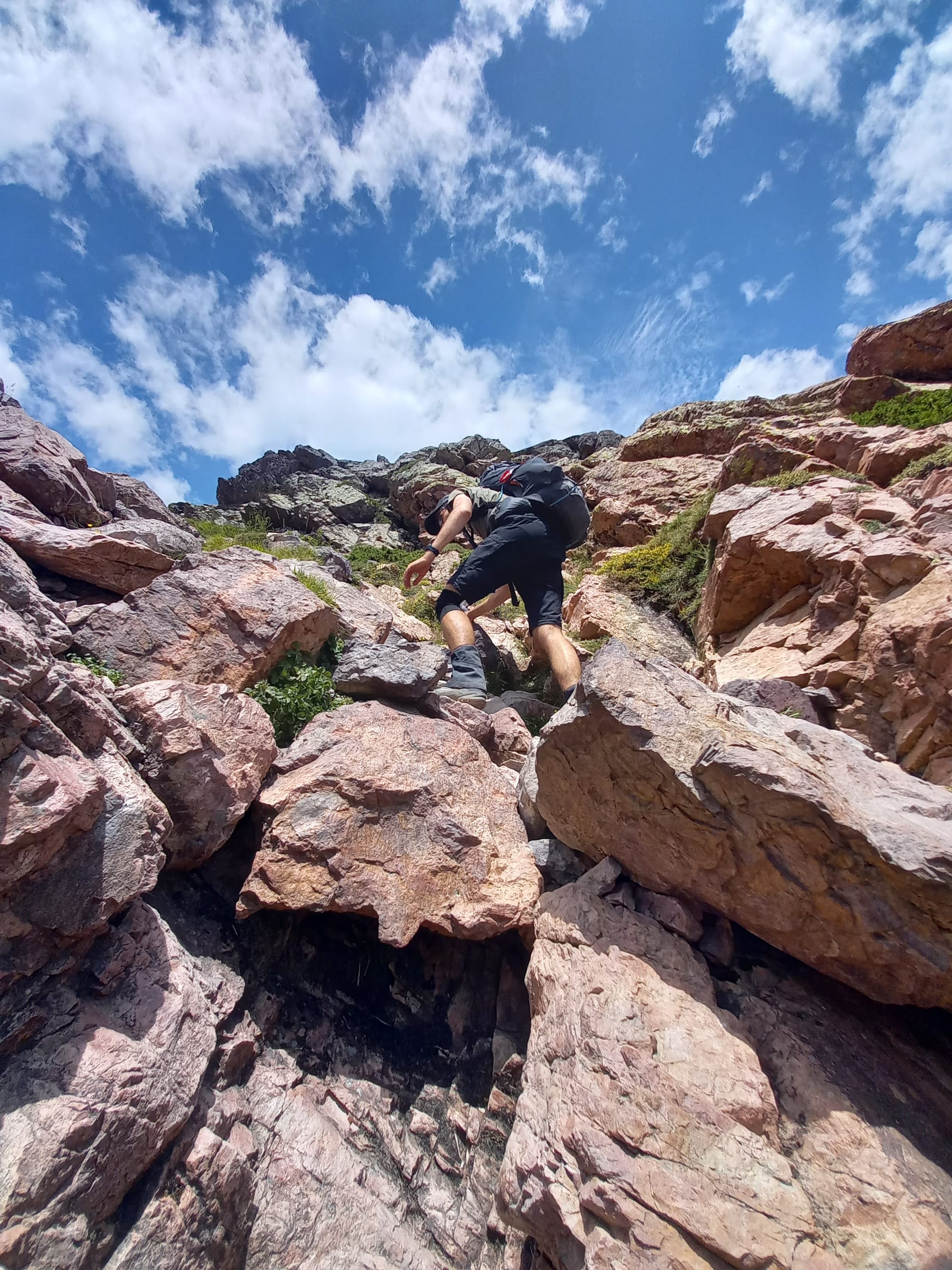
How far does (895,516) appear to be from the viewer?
5035 millimetres

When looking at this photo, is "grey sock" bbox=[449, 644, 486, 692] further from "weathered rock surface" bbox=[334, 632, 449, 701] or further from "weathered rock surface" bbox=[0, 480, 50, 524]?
"weathered rock surface" bbox=[0, 480, 50, 524]

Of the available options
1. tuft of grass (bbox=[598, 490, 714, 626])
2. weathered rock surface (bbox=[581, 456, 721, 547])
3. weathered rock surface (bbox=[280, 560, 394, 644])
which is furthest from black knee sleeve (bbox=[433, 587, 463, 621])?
weathered rock surface (bbox=[581, 456, 721, 547])

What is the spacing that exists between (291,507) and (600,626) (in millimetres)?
16464

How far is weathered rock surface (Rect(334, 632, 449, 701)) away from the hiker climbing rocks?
655 millimetres

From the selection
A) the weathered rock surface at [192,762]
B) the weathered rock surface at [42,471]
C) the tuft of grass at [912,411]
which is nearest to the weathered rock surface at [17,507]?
the weathered rock surface at [42,471]

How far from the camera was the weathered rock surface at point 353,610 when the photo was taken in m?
5.21

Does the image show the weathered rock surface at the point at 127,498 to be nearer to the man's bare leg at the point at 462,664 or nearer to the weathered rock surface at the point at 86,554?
the weathered rock surface at the point at 86,554

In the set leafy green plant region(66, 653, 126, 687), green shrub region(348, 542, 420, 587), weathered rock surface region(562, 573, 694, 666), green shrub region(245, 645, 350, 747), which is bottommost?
leafy green plant region(66, 653, 126, 687)

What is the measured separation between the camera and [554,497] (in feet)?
18.3

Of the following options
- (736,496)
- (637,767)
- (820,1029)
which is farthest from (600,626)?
(820,1029)

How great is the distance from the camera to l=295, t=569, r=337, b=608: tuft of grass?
541cm

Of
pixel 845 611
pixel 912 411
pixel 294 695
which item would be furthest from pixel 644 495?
pixel 294 695

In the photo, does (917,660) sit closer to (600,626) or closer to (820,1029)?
(820,1029)

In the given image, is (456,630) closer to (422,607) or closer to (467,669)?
(467,669)
